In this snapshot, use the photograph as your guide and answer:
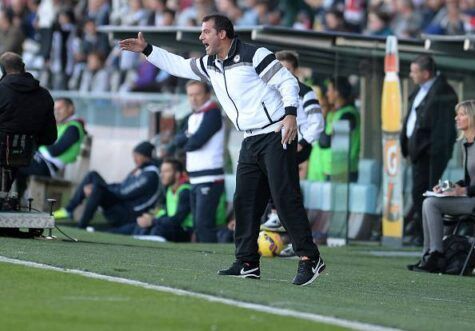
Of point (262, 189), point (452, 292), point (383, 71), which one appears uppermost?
point (383, 71)

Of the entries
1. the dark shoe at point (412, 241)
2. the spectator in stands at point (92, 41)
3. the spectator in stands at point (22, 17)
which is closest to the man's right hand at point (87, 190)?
the dark shoe at point (412, 241)

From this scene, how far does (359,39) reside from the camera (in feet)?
62.6

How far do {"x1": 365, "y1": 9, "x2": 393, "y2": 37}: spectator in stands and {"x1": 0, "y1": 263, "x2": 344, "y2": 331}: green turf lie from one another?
12.3 meters

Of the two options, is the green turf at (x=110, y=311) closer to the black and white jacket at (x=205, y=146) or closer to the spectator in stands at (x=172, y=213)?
the black and white jacket at (x=205, y=146)

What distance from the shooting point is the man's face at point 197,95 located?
718 inches

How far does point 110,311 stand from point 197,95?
9341mm

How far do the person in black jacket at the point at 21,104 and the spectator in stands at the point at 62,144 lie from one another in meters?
5.74

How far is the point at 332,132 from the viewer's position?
63.5 ft

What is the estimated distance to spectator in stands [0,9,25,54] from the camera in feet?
96.1

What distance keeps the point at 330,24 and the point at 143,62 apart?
16.7 ft

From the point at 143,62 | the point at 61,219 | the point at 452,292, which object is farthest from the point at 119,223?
the point at 452,292

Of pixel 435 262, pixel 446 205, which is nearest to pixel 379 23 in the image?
pixel 446 205

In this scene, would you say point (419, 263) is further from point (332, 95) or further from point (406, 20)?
point (406, 20)

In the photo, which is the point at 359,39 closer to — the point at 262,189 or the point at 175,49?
the point at 175,49
